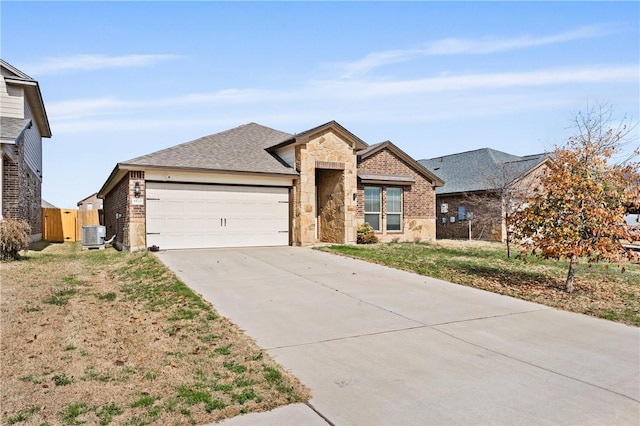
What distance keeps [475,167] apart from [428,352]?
22948 mm

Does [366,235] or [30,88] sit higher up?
[30,88]

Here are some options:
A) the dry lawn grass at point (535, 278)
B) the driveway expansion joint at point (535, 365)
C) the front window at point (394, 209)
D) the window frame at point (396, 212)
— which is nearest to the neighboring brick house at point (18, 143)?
the dry lawn grass at point (535, 278)

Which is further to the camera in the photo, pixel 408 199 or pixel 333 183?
pixel 408 199

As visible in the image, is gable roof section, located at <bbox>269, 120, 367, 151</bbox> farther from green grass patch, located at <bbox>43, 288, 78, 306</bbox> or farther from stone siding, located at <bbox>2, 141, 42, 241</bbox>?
stone siding, located at <bbox>2, 141, 42, 241</bbox>

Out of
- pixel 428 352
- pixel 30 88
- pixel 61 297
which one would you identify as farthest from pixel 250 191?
pixel 428 352

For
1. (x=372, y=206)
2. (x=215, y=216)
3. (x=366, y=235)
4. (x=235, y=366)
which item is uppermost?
(x=372, y=206)

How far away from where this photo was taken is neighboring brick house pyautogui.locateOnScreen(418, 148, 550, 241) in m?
22.5

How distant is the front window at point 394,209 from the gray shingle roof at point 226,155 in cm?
581

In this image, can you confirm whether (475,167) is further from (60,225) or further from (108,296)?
(60,225)

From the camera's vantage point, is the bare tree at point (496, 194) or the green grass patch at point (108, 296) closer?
the green grass patch at point (108, 296)

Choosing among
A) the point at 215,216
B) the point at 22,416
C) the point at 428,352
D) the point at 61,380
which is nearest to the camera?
the point at 22,416

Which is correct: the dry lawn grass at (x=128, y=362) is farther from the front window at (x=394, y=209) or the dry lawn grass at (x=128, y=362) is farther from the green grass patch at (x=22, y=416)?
the front window at (x=394, y=209)

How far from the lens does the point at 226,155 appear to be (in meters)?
16.7

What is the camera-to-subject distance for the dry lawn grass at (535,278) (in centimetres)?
814
